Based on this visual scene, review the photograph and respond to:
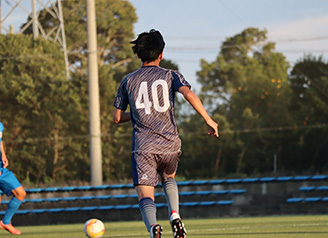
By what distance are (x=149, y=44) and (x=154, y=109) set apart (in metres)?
0.55

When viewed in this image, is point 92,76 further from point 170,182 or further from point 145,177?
point 145,177

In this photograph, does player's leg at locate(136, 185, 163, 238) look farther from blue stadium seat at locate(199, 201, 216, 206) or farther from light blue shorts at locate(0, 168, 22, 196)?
blue stadium seat at locate(199, 201, 216, 206)

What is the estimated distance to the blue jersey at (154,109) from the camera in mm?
5875

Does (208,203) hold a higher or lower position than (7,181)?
lower

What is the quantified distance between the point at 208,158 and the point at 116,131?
13.3 ft

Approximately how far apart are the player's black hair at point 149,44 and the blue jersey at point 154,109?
152 millimetres

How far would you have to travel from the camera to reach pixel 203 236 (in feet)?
29.3

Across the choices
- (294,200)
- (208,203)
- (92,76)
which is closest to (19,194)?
(208,203)

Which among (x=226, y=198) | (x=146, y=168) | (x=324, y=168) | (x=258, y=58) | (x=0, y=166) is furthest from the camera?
(x=258, y=58)

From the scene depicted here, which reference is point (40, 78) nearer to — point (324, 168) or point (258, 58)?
point (324, 168)

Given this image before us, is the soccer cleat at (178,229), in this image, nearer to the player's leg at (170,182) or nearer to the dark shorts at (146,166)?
the player's leg at (170,182)

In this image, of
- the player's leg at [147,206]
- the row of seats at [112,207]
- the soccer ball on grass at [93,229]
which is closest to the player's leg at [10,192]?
the soccer ball on grass at [93,229]

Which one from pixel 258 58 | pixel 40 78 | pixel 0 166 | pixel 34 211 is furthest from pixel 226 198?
pixel 258 58

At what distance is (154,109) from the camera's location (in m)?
5.88
